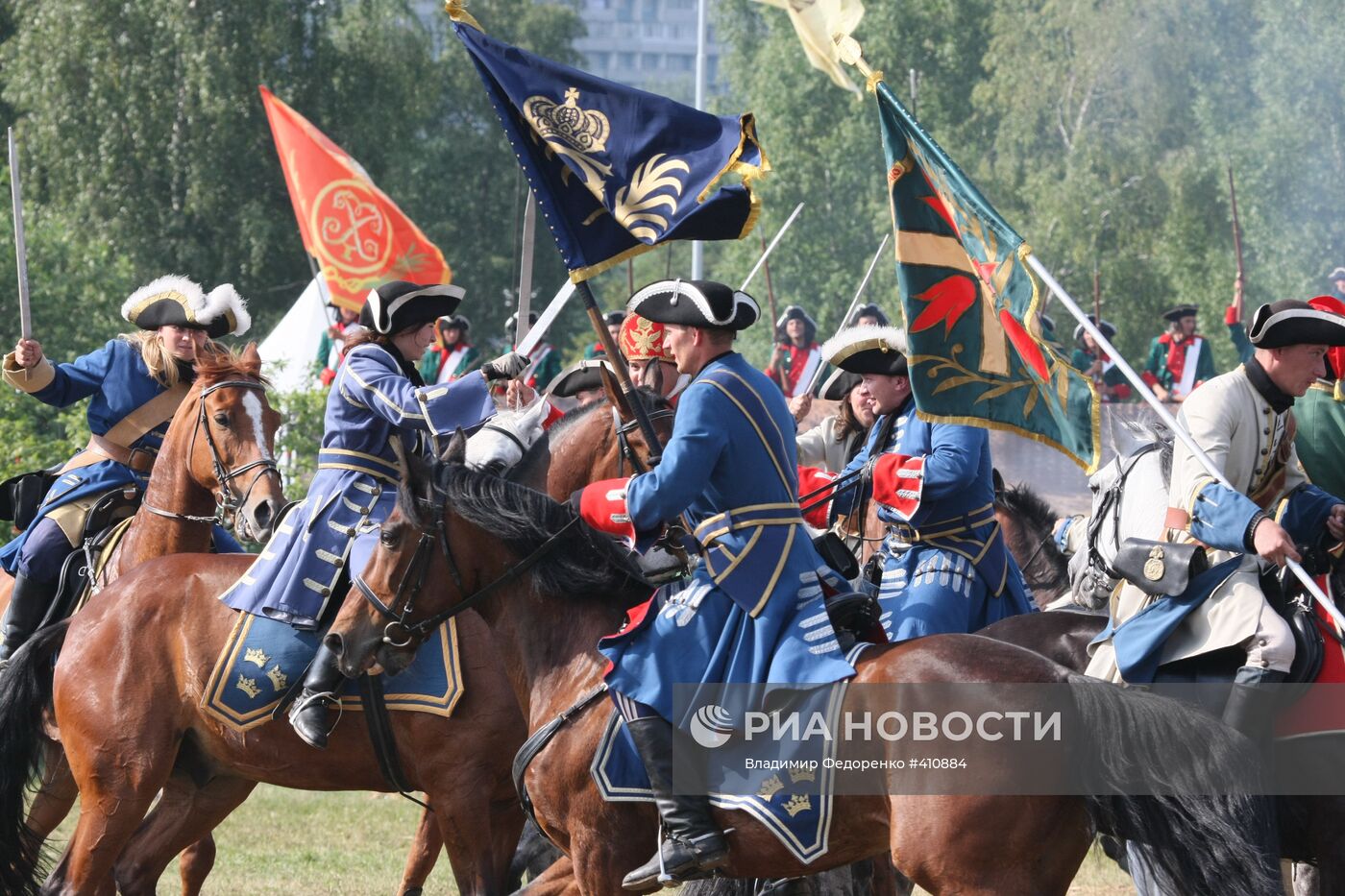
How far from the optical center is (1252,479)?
6121 millimetres

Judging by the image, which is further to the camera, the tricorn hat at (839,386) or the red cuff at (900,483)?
the tricorn hat at (839,386)

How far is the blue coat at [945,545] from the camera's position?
7.04m

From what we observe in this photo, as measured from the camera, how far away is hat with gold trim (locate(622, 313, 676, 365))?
881cm

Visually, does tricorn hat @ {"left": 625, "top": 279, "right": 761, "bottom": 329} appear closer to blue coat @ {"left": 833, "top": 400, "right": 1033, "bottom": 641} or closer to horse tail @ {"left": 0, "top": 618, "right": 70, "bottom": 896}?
blue coat @ {"left": 833, "top": 400, "right": 1033, "bottom": 641}

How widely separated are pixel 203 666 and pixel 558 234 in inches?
93.1

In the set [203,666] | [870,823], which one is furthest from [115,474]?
[870,823]

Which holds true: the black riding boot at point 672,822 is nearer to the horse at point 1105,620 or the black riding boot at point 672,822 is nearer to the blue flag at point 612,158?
the horse at point 1105,620

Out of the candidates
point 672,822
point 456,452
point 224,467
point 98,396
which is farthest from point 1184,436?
point 98,396

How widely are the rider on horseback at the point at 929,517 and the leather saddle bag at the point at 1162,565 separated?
3.28ft

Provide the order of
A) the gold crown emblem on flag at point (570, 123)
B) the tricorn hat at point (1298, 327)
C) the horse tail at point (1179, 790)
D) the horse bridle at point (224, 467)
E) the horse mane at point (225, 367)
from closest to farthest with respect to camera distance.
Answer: the horse tail at point (1179, 790), the tricorn hat at point (1298, 327), the gold crown emblem on flag at point (570, 123), the horse bridle at point (224, 467), the horse mane at point (225, 367)

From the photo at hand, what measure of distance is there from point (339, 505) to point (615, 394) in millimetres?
1288

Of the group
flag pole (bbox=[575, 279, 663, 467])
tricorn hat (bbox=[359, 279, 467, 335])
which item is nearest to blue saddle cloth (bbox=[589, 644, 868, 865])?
flag pole (bbox=[575, 279, 663, 467])

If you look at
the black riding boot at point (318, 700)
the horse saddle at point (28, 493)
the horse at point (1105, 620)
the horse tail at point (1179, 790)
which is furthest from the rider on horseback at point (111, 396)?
the horse tail at point (1179, 790)

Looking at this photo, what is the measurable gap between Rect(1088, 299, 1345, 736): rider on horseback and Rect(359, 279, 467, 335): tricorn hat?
2.89 m
